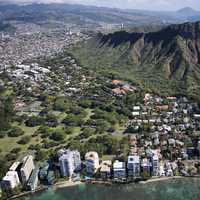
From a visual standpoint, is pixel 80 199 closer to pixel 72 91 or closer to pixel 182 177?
pixel 182 177

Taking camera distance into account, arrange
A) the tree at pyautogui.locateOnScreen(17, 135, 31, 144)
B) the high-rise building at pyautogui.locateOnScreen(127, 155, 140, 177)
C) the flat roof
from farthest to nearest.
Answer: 1. the tree at pyautogui.locateOnScreen(17, 135, 31, 144)
2. the flat roof
3. the high-rise building at pyautogui.locateOnScreen(127, 155, 140, 177)

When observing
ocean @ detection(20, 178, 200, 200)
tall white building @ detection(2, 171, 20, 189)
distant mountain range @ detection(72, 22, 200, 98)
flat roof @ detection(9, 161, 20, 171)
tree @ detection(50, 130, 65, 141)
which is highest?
distant mountain range @ detection(72, 22, 200, 98)

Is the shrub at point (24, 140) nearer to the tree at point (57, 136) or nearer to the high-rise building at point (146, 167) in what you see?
the tree at point (57, 136)

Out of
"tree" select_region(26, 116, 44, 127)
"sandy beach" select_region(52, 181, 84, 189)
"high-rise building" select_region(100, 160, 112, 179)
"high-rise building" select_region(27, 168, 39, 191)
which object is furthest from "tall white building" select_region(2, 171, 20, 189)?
"tree" select_region(26, 116, 44, 127)

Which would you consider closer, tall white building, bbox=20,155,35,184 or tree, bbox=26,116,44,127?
tall white building, bbox=20,155,35,184

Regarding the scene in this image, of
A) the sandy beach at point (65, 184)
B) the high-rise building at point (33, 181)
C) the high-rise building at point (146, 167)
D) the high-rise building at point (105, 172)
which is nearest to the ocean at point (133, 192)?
the sandy beach at point (65, 184)

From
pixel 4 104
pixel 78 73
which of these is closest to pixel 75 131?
pixel 4 104

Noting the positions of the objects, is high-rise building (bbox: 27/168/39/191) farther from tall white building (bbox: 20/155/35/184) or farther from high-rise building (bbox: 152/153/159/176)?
high-rise building (bbox: 152/153/159/176)
